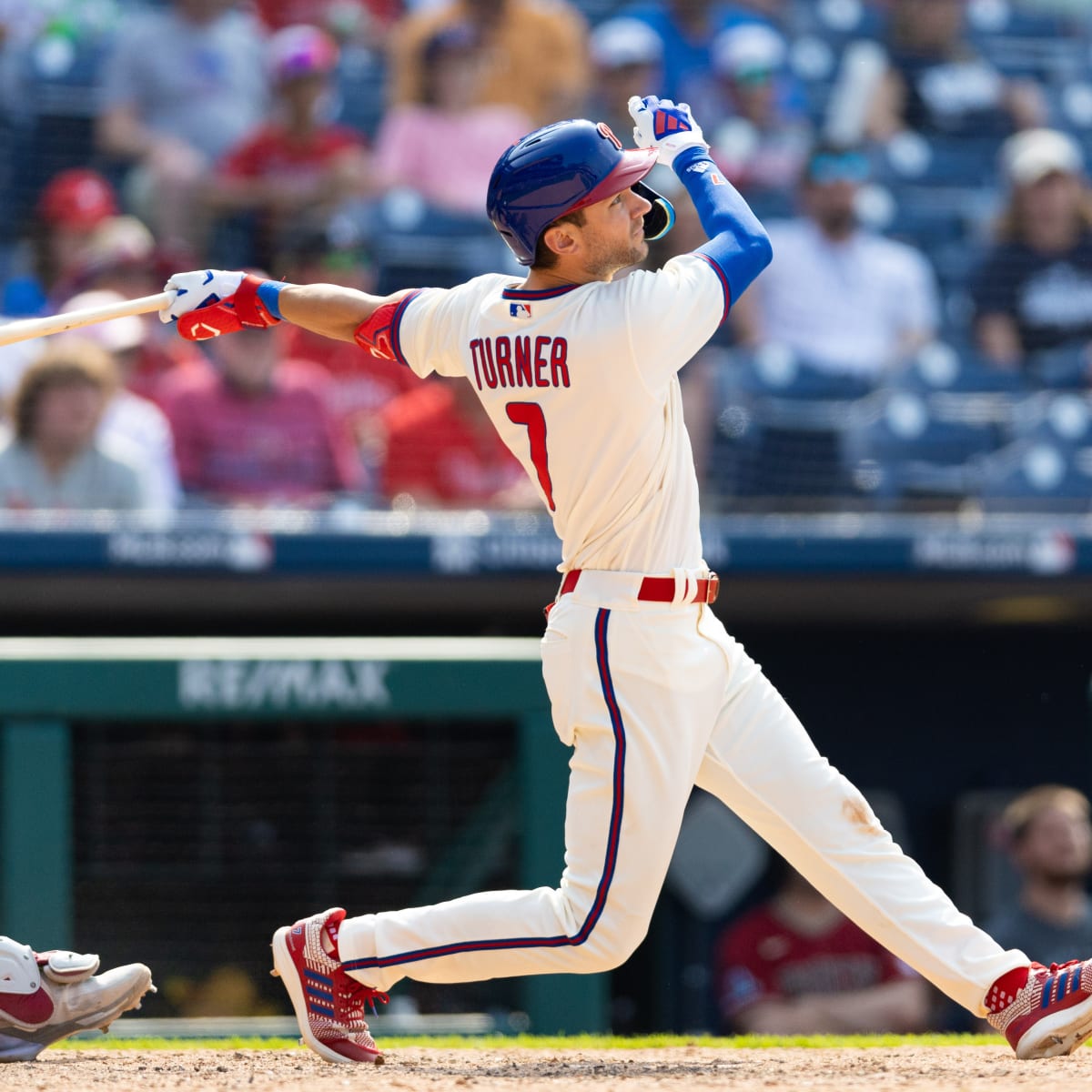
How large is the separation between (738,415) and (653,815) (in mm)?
3660

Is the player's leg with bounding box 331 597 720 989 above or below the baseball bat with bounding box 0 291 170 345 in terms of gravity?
below

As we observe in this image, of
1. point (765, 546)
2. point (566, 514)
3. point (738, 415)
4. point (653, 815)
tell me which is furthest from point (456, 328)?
point (738, 415)

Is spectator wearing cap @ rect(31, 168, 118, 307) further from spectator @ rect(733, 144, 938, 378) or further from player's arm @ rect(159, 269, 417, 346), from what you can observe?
player's arm @ rect(159, 269, 417, 346)

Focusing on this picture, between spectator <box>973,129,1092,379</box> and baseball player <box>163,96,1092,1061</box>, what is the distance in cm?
459

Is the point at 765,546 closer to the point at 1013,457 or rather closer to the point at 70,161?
the point at 1013,457

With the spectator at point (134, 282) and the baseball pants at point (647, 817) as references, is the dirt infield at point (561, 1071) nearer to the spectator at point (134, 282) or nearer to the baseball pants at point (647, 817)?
the baseball pants at point (647, 817)

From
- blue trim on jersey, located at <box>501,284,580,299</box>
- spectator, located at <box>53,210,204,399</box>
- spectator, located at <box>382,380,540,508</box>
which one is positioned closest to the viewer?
blue trim on jersey, located at <box>501,284,580,299</box>

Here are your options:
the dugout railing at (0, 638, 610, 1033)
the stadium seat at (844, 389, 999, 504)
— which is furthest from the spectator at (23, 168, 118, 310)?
the stadium seat at (844, 389, 999, 504)

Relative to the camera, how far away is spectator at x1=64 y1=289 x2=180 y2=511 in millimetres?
5590

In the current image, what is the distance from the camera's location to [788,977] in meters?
5.29

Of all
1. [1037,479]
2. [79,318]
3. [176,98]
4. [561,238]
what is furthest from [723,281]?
[176,98]

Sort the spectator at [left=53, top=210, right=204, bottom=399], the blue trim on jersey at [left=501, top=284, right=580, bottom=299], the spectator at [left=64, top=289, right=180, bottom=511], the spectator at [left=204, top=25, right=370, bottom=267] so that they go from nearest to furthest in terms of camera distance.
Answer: the blue trim on jersey at [left=501, top=284, right=580, bottom=299]
the spectator at [left=64, top=289, right=180, bottom=511]
the spectator at [left=53, top=210, right=204, bottom=399]
the spectator at [left=204, top=25, right=370, bottom=267]

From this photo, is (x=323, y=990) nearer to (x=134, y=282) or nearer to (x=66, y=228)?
(x=134, y=282)

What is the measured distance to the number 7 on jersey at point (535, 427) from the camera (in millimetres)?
2936
